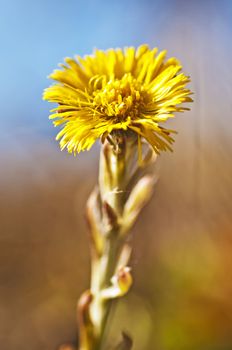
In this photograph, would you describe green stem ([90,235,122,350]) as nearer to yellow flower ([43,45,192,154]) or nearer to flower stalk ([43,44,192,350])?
flower stalk ([43,44,192,350])

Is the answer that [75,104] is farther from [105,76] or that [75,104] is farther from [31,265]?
[31,265]

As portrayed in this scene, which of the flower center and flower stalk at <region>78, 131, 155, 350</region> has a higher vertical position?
the flower center

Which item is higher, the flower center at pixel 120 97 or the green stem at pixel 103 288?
the flower center at pixel 120 97

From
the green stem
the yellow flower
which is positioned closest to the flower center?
the yellow flower

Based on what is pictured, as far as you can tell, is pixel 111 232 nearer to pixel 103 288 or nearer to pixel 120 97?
pixel 103 288

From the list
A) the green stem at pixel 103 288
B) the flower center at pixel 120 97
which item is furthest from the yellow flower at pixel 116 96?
the green stem at pixel 103 288

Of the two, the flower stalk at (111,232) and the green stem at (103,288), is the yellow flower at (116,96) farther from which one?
the green stem at (103,288)

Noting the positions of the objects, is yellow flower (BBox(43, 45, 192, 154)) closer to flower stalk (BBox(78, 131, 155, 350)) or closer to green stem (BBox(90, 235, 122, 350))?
flower stalk (BBox(78, 131, 155, 350))
